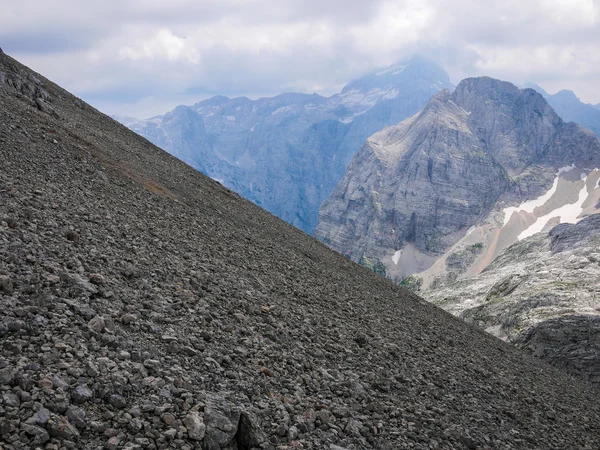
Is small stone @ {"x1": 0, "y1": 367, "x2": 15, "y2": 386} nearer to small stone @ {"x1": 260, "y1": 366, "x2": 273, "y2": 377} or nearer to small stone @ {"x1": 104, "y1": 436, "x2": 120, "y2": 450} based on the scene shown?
small stone @ {"x1": 104, "y1": 436, "x2": 120, "y2": 450}

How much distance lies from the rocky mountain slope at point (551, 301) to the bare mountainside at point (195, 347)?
107 feet

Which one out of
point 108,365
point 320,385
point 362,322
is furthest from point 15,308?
point 362,322

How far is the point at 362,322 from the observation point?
21562 millimetres

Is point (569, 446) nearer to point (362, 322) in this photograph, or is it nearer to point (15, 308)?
point (362, 322)

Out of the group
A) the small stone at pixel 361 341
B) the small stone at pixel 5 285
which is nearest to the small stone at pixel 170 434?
the small stone at pixel 5 285

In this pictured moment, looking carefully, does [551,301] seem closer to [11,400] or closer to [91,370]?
[91,370]

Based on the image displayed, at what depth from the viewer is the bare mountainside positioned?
798cm

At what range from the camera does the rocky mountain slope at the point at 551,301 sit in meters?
56.0

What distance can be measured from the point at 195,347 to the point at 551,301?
262 ft

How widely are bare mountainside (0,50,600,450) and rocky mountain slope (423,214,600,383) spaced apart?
32566 mm

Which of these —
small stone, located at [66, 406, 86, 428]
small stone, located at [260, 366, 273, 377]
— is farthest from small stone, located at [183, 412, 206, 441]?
small stone, located at [260, 366, 273, 377]

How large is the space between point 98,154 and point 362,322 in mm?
22008

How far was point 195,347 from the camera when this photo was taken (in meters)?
11.1

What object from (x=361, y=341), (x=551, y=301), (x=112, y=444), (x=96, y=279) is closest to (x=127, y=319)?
(x=96, y=279)
